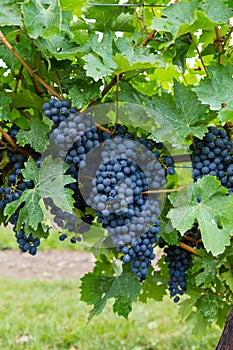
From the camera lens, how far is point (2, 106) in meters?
1.49

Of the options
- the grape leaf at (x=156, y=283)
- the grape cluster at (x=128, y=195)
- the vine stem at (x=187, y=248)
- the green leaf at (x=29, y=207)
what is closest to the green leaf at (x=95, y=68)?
the grape cluster at (x=128, y=195)

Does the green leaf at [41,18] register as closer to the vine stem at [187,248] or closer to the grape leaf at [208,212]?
the grape leaf at [208,212]

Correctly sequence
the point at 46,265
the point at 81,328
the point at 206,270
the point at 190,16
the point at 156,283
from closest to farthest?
the point at 190,16 < the point at 206,270 < the point at 156,283 < the point at 81,328 < the point at 46,265

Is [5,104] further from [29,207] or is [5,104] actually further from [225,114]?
[225,114]

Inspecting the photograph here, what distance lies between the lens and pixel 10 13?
1.23m

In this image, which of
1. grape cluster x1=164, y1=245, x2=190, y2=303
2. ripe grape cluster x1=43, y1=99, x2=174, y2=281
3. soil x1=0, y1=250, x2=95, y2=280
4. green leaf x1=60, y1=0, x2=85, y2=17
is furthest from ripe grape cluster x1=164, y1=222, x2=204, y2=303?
soil x1=0, y1=250, x2=95, y2=280

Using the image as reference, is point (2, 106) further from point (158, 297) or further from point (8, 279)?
point (8, 279)

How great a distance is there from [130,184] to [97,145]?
13 centimetres

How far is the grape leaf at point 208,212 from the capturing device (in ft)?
4.32

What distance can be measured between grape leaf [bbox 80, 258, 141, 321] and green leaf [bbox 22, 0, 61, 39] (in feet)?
2.85

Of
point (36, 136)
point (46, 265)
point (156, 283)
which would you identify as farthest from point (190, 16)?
point (46, 265)

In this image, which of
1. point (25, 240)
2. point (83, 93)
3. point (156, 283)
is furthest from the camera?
point (156, 283)

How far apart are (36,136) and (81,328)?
2726 millimetres

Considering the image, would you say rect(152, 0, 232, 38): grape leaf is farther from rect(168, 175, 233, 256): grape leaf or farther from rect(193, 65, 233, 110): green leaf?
rect(168, 175, 233, 256): grape leaf
